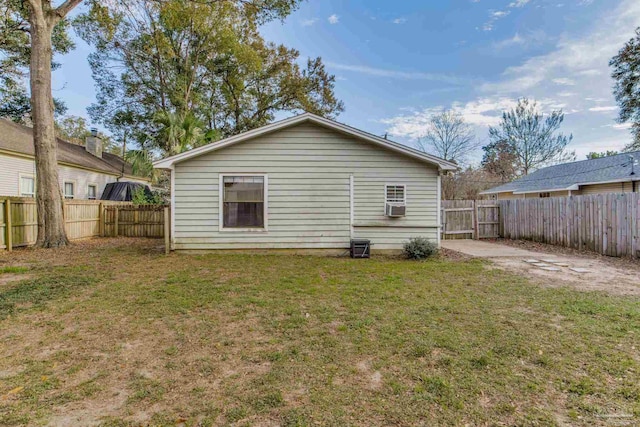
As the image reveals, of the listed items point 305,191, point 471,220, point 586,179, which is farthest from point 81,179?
point 586,179

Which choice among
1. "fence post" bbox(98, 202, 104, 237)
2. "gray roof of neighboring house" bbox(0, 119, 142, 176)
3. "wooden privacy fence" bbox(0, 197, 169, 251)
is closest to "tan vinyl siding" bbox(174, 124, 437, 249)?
"wooden privacy fence" bbox(0, 197, 169, 251)

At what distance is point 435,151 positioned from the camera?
81.0 ft

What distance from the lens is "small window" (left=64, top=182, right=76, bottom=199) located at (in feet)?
50.2

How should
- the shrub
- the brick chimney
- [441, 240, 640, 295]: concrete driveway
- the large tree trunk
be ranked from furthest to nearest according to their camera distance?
1. the brick chimney
2. the large tree trunk
3. the shrub
4. [441, 240, 640, 295]: concrete driveway

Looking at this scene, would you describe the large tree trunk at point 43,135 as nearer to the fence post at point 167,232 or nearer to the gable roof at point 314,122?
the fence post at point 167,232

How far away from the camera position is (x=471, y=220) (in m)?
13.1

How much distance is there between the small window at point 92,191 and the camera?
16.9 metres

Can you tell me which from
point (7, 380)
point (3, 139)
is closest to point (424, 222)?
point (7, 380)

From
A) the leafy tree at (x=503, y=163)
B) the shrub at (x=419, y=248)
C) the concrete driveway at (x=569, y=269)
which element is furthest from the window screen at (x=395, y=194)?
the leafy tree at (x=503, y=163)

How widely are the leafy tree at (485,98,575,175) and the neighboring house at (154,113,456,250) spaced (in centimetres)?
2414

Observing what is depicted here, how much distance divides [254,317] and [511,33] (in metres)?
16.8

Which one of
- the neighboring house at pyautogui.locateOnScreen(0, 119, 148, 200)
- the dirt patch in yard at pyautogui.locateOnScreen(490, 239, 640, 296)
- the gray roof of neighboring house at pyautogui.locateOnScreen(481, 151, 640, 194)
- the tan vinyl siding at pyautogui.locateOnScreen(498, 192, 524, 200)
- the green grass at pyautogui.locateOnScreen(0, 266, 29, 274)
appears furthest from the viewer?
the tan vinyl siding at pyautogui.locateOnScreen(498, 192, 524, 200)

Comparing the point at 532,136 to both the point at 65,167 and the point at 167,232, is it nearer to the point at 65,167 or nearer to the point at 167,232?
the point at 167,232

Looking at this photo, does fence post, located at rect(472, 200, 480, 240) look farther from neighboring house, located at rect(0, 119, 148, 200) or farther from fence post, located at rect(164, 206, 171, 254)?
neighboring house, located at rect(0, 119, 148, 200)
